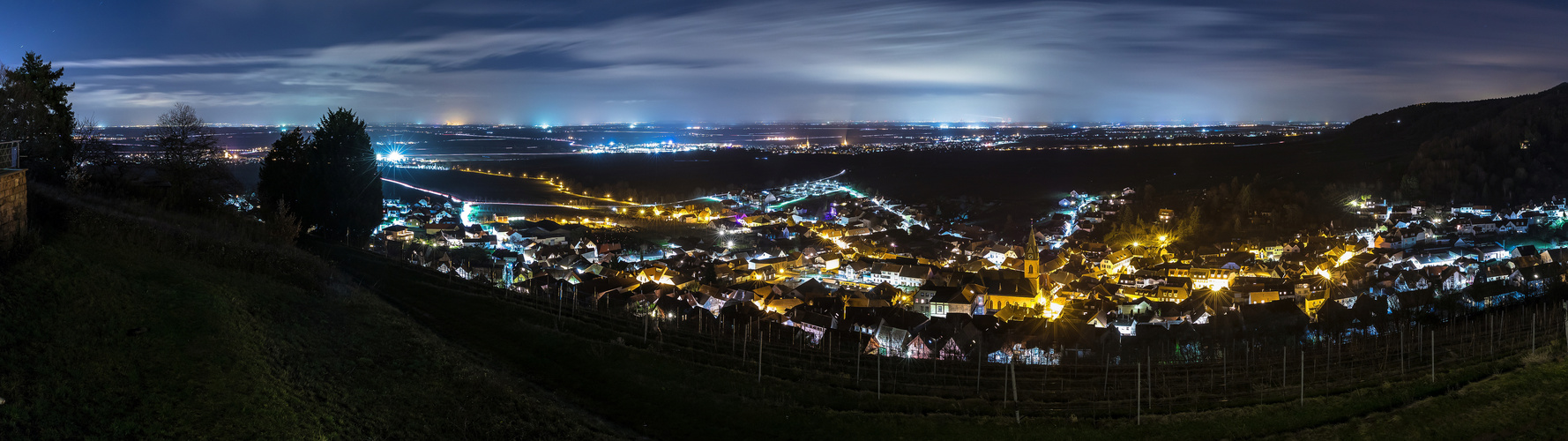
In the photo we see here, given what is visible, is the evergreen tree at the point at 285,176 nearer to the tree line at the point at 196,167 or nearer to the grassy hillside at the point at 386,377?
the tree line at the point at 196,167

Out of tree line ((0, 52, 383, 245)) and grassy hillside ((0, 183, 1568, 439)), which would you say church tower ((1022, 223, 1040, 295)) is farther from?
tree line ((0, 52, 383, 245))

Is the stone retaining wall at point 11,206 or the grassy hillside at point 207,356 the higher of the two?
the stone retaining wall at point 11,206

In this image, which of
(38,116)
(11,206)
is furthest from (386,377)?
(38,116)

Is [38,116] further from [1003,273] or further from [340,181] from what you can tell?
[1003,273]

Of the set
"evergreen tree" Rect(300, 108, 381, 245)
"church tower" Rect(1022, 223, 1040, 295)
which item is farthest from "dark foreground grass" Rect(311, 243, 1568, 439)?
"church tower" Rect(1022, 223, 1040, 295)

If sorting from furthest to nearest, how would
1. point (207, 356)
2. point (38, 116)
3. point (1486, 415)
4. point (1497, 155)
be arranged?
point (1497, 155)
point (38, 116)
point (1486, 415)
point (207, 356)

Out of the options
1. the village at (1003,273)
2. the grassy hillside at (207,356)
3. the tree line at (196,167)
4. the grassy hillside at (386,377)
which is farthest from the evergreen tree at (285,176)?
the grassy hillside at (207,356)
